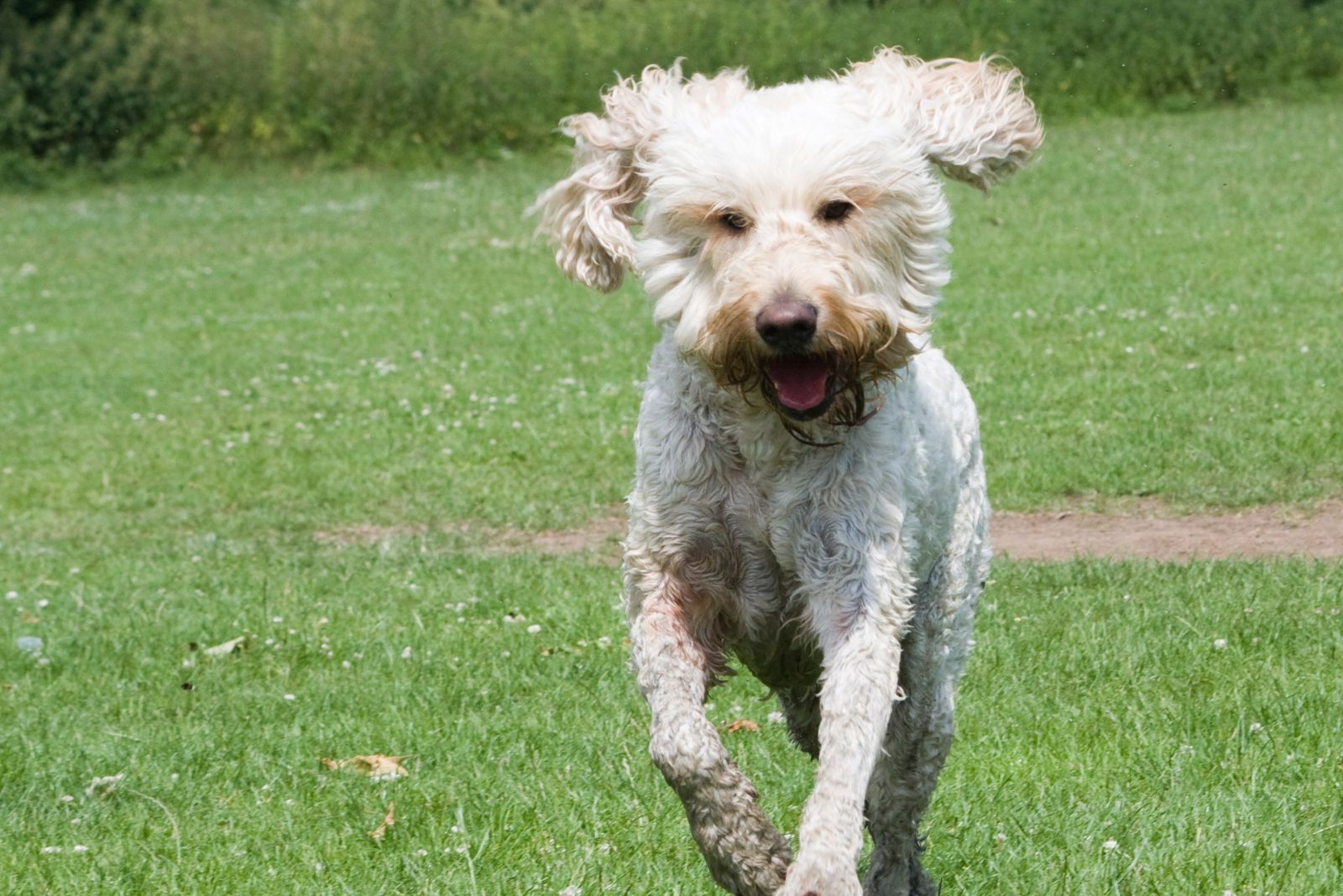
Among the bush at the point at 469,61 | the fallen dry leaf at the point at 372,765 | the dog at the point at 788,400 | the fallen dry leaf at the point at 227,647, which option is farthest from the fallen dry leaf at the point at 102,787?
the bush at the point at 469,61

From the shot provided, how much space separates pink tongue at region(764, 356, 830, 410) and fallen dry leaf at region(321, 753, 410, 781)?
223 cm

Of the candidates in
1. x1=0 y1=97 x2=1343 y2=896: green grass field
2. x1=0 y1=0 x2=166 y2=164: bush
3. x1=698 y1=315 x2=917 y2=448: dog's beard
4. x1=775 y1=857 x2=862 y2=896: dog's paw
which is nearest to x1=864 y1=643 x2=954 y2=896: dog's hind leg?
x1=0 y1=97 x2=1343 y2=896: green grass field

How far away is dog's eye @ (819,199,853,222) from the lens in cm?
364

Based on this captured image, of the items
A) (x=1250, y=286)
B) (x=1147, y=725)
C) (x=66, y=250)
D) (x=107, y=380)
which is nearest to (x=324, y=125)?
(x=66, y=250)

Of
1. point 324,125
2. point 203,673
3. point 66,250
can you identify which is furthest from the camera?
point 324,125

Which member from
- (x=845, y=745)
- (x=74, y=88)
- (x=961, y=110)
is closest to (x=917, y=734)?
(x=845, y=745)

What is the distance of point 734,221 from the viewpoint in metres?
3.66

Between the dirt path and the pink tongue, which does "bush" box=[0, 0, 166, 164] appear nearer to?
the dirt path

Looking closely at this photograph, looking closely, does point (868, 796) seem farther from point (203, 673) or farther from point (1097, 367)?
point (1097, 367)

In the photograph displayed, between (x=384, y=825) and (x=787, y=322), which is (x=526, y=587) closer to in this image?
(x=384, y=825)

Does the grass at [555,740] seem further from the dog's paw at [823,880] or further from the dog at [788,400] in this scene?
the dog's paw at [823,880]

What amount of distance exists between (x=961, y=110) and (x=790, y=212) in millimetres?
643

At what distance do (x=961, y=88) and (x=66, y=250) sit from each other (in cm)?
1943

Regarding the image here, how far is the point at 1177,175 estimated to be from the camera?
19609mm
